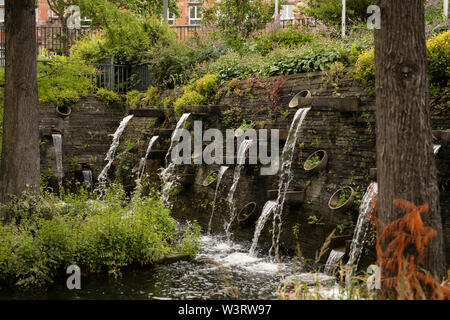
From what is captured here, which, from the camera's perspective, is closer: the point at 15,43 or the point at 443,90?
the point at 443,90

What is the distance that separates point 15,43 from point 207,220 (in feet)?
20.0

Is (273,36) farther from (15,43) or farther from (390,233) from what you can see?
(390,233)

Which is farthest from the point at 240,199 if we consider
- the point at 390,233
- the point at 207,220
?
the point at 390,233

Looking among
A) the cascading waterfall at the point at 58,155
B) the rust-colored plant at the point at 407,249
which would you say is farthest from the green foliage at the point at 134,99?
the rust-colored plant at the point at 407,249

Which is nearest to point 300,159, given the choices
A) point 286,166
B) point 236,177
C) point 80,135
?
point 286,166

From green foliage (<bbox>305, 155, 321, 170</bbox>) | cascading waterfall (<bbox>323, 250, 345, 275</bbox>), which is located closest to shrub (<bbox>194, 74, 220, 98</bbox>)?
green foliage (<bbox>305, 155, 321, 170</bbox>)

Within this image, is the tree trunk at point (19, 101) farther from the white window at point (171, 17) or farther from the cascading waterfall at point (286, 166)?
the white window at point (171, 17)

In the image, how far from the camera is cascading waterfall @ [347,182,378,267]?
26.7ft

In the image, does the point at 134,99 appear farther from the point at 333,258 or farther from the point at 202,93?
the point at 333,258

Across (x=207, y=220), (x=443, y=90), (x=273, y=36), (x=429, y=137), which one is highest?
(x=273, y=36)

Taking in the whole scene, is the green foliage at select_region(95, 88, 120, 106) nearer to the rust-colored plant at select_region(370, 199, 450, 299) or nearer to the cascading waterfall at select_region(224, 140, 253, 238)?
the cascading waterfall at select_region(224, 140, 253, 238)

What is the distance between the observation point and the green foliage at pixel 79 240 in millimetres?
7484

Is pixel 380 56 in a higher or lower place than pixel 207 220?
higher

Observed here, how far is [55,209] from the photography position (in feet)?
29.9
